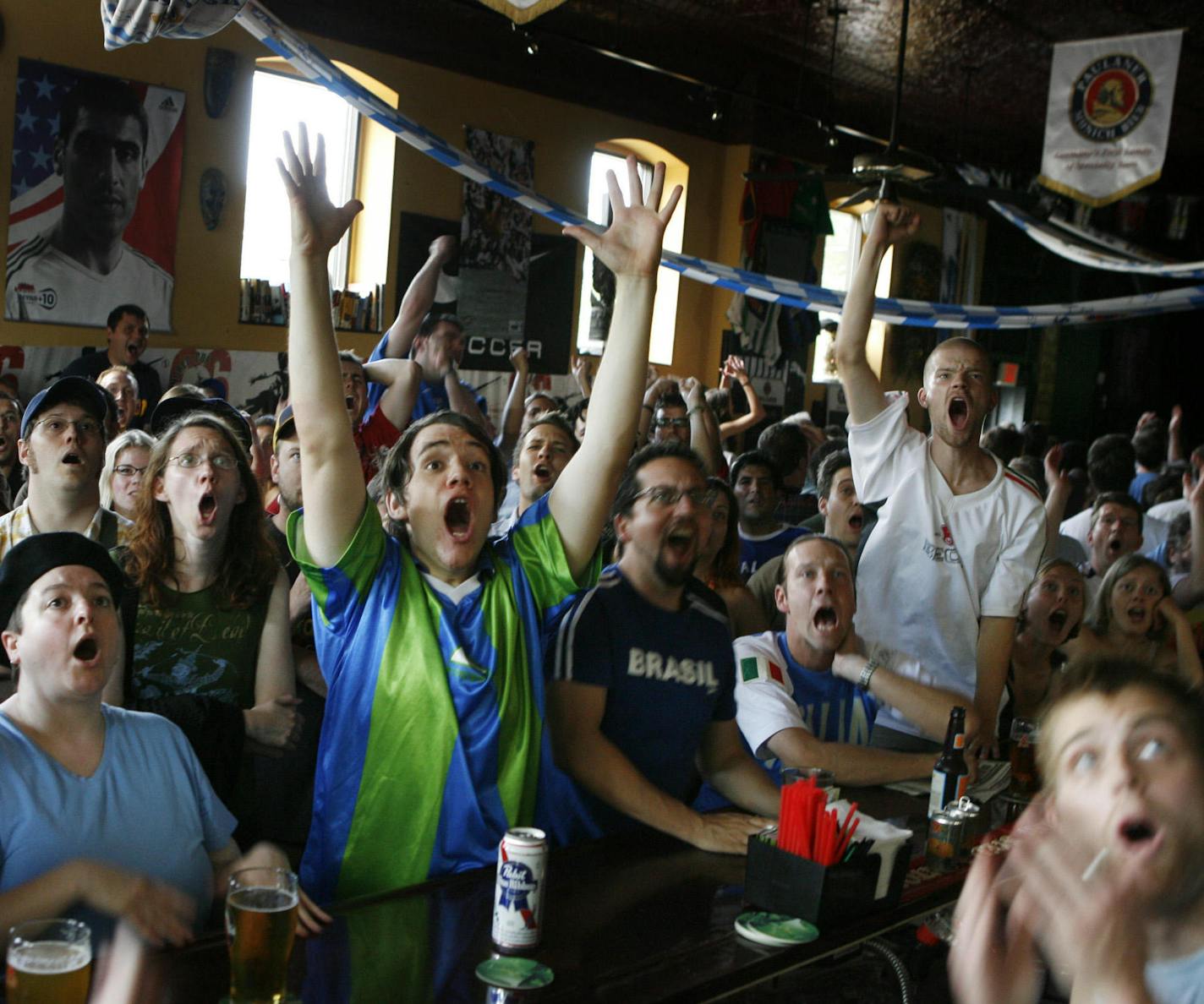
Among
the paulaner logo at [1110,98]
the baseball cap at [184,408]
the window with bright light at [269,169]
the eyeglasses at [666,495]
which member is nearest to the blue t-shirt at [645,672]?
the eyeglasses at [666,495]

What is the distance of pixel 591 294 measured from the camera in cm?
1056

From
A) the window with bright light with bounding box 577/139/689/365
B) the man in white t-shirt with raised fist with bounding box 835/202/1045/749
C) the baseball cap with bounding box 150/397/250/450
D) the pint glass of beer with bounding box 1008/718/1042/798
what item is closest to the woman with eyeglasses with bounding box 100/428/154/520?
the baseball cap with bounding box 150/397/250/450

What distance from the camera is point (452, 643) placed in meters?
2.00

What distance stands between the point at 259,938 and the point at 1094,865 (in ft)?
2.95

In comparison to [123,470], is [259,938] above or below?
below

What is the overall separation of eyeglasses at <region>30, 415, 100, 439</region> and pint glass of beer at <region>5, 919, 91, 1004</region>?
1.82m

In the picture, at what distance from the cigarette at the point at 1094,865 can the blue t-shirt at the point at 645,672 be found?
3.71 ft

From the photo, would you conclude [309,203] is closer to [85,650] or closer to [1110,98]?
[85,650]

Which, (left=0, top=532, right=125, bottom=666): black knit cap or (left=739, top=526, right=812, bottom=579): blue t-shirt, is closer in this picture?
(left=0, top=532, right=125, bottom=666): black knit cap

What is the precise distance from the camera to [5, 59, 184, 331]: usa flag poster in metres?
6.70

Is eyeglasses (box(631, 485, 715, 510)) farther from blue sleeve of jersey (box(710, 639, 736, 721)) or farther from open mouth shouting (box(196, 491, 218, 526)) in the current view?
open mouth shouting (box(196, 491, 218, 526))

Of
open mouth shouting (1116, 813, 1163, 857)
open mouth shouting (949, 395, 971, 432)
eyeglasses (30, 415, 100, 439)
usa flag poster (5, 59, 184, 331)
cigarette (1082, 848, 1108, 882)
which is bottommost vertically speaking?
cigarette (1082, 848, 1108, 882)

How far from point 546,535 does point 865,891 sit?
79 centimetres

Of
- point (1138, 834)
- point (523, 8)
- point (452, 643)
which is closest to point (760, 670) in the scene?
point (452, 643)
